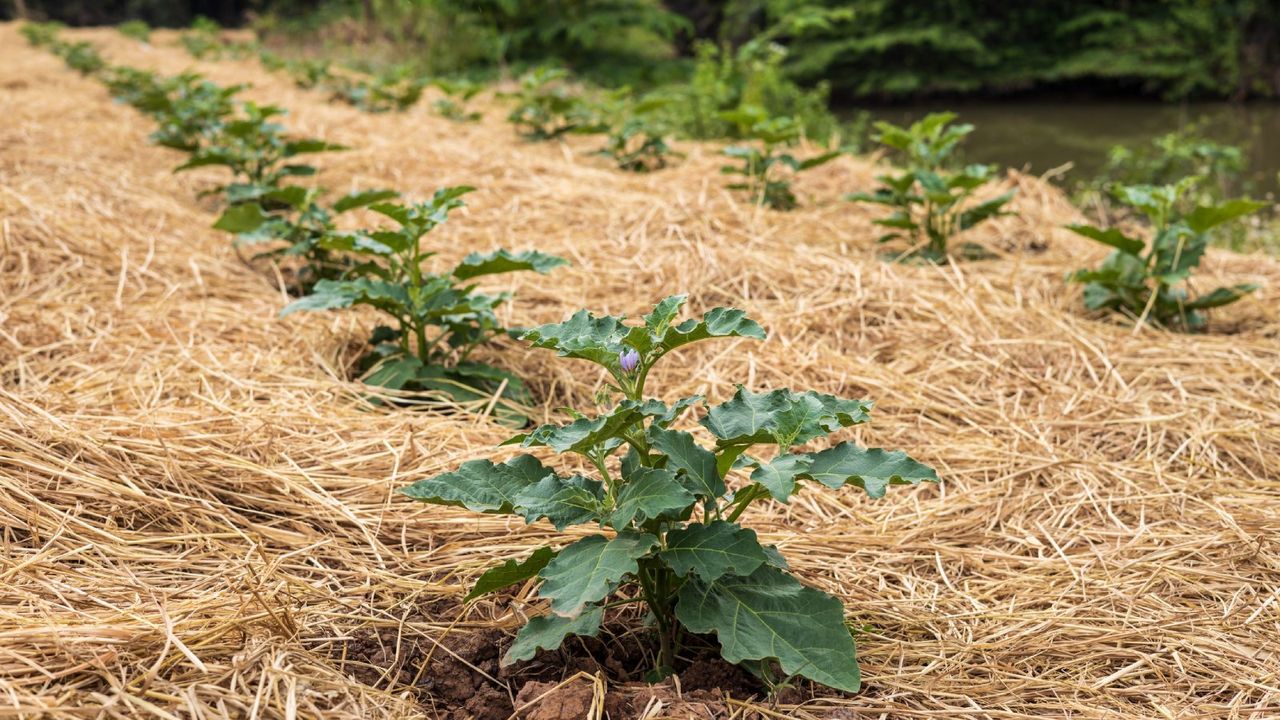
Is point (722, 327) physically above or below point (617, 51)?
above

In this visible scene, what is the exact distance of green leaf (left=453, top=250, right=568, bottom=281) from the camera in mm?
2020

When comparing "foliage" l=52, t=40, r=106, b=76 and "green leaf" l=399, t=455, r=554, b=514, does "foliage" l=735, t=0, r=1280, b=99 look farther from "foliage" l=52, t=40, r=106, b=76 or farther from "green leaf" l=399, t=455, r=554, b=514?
"green leaf" l=399, t=455, r=554, b=514

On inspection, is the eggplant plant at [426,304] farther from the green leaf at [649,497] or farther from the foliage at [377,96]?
the foliage at [377,96]

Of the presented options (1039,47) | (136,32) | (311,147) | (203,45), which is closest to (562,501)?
(311,147)

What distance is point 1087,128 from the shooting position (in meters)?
11.1

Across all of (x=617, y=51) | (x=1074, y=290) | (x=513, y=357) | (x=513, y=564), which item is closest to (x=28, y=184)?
(x=513, y=357)

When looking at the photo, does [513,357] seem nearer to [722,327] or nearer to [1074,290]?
[722,327]

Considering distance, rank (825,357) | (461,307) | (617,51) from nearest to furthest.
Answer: (461,307) → (825,357) → (617,51)

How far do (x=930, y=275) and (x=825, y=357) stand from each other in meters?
0.75

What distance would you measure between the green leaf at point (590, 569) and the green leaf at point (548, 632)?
0.19 ft

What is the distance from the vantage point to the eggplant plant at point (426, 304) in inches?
80.4

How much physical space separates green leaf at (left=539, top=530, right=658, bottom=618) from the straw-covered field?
136mm

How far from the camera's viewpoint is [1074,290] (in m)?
2.86

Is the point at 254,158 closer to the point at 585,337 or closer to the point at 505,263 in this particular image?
the point at 505,263
